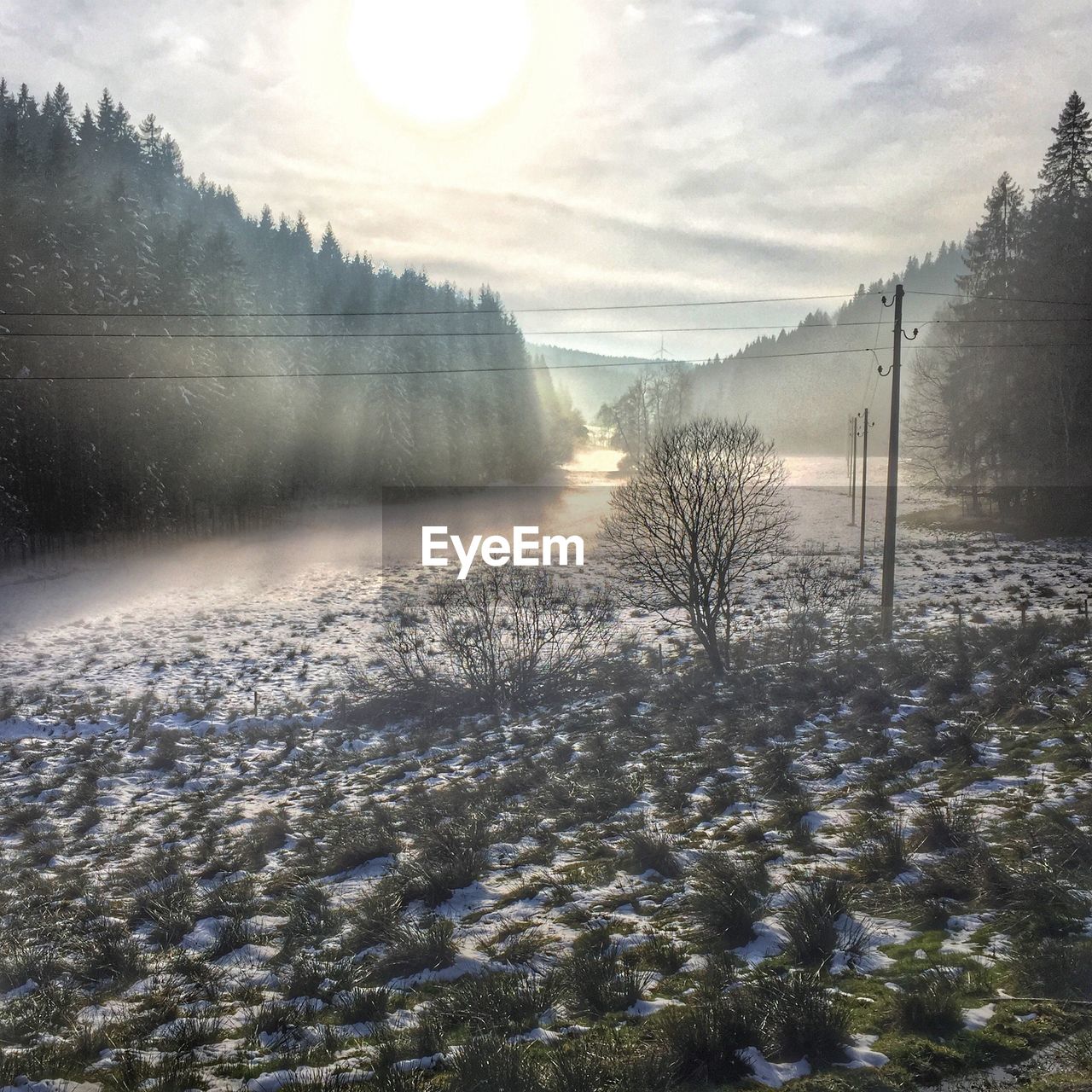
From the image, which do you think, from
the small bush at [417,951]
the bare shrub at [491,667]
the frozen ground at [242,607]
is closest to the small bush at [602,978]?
the small bush at [417,951]

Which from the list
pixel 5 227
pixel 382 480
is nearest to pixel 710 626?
pixel 5 227

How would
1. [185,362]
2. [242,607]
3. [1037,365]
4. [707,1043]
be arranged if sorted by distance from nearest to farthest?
[707,1043] < [242,607] < [1037,365] < [185,362]

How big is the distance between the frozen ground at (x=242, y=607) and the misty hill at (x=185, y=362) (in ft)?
14.4

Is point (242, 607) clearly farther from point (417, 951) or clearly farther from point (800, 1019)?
point (800, 1019)

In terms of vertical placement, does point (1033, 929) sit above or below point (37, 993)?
above

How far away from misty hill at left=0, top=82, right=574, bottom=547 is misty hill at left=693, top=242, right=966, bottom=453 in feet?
209

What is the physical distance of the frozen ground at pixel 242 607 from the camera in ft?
64.6

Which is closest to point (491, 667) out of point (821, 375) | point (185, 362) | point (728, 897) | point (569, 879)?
point (569, 879)

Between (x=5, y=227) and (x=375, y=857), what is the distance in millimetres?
34808

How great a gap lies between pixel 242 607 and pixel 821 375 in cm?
13401

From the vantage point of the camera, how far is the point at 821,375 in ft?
470

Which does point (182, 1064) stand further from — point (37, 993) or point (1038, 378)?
point (1038, 378)

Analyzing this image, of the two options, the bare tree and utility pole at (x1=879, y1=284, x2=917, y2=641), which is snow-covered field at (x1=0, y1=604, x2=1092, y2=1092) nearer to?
the bare tree

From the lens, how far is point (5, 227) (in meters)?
32.2
